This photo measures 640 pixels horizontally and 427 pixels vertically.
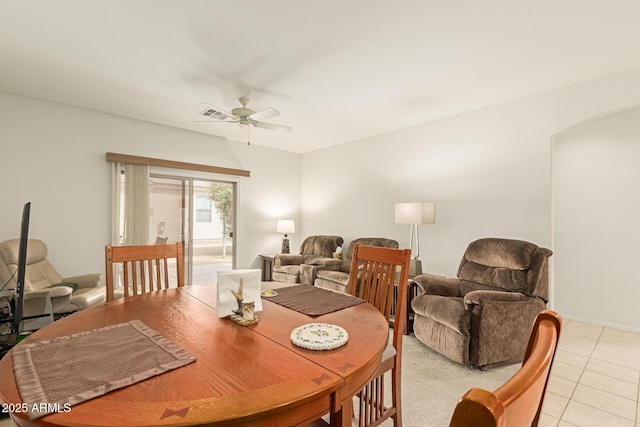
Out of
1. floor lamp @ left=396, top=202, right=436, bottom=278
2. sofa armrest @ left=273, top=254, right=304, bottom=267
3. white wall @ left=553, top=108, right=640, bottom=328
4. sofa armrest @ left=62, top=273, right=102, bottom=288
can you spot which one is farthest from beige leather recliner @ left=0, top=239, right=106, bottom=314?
white wall @ left=553, top=108, right=640, bottom=328

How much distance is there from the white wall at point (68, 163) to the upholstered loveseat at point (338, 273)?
8.63ft

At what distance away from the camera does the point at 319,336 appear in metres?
1.22

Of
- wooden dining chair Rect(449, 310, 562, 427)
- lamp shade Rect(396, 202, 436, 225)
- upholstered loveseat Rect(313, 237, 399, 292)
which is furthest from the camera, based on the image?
upholstered loveseat Rect(313, 237, 399, 292)

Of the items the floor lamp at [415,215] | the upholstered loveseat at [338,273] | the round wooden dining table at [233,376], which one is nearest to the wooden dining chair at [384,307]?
the round wooden dining table at [233,376]

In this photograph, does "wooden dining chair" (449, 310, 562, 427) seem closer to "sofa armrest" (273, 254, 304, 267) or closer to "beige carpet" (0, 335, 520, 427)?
"beige carpet" (0, 335, 520, 427)

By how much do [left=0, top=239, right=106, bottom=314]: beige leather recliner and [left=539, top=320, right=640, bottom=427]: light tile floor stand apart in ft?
12.3

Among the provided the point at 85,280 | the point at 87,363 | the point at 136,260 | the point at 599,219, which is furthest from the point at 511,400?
the point at 599,219

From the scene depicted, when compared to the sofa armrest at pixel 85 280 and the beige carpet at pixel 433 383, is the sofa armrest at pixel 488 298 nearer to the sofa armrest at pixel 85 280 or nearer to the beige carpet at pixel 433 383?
the beige carpet at pixel 433 383

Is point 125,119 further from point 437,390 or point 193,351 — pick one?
point 437,390

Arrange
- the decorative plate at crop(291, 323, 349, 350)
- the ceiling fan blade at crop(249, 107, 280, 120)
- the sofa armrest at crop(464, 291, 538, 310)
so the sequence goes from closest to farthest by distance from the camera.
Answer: the decorative plate at crop(291, 323, 349, 350) < the sofa armrest at crop(464, 291, 538, 310) < the ceiling fan blade at crop(249, 107, 280, 120)

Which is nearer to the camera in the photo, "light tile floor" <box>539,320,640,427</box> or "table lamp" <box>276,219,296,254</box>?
"light tile floor" <box>539,320,640,427</box>

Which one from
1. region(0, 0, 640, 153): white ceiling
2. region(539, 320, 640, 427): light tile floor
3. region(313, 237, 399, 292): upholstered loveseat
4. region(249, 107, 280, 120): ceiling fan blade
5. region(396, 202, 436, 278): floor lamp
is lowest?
region(539, 320, 640, 427): light tile floor

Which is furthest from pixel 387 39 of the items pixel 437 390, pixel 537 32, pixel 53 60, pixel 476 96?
pixel 53 60

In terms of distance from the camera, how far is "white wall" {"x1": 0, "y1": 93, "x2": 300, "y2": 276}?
11.6 feet
